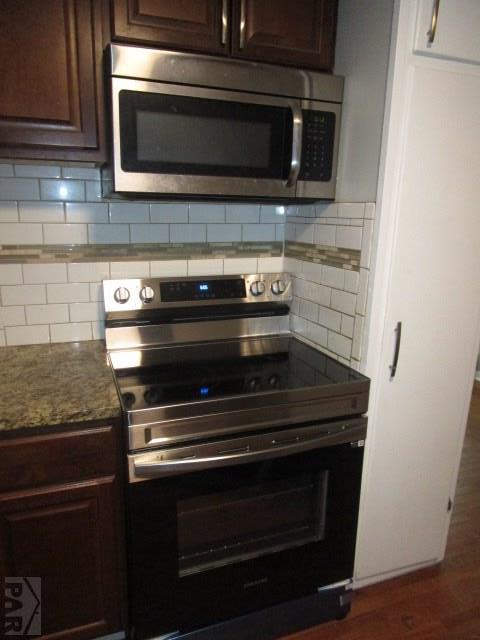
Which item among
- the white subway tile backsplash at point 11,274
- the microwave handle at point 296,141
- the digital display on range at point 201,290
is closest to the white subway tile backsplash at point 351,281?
the microwave handle at point 296,141

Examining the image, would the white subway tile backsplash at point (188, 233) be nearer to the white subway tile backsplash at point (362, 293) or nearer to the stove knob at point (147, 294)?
the stove knob at point (147, 294)

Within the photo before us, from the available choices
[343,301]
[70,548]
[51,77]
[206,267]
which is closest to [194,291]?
[206,267]

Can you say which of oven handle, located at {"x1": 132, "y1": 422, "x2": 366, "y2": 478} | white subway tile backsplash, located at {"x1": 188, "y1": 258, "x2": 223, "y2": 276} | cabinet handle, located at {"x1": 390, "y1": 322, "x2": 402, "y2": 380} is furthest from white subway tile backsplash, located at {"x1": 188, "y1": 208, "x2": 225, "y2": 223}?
oven handle, located at {"x1": 132, "y1": 422, "x2": 366, "y2": 478}

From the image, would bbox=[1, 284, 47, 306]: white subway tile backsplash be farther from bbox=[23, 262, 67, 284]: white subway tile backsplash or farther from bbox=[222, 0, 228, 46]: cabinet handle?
bbox=[222, 0, 228, 46]: cabinet handle

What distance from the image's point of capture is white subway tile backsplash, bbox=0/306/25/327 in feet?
5.32

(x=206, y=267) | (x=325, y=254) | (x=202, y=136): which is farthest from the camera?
(x=206, y=267)

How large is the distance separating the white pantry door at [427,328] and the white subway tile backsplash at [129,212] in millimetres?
909

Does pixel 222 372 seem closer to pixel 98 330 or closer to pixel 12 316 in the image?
pixel 98 330

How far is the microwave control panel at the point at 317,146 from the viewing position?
1430mm

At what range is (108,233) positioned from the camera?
168 cm

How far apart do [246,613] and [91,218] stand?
1.45m

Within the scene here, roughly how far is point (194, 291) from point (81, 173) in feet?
1.91

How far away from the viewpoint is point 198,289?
1.78 meters
